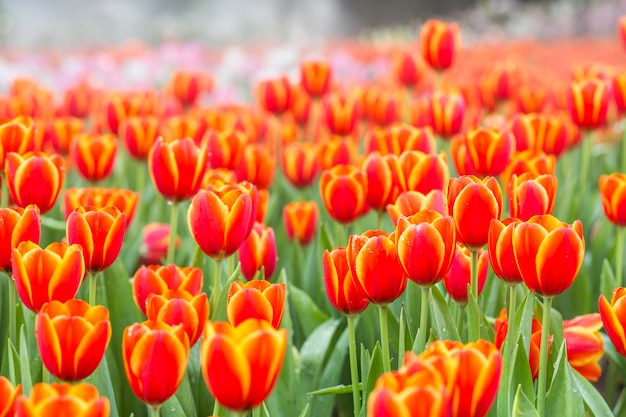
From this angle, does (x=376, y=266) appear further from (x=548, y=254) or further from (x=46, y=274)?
(x=46, y=274)

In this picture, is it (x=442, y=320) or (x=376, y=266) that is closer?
(x=376, y=266)

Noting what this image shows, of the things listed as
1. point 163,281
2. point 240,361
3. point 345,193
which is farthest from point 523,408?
point 345,193

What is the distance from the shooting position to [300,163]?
231 cm

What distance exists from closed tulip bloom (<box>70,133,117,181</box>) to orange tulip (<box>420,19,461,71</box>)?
119cm

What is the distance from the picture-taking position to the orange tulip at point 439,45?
2.81 m

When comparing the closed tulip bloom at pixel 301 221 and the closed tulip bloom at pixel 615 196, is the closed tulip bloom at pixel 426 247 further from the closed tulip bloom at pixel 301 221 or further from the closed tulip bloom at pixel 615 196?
the closed tulip bloom at pixel 301 221

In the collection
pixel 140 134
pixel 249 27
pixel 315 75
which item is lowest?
pixel 140 134

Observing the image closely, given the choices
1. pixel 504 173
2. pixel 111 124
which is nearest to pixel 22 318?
pixel 504 173

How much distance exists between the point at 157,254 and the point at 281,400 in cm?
79

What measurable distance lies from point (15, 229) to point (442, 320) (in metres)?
0.65

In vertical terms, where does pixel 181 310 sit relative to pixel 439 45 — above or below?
below

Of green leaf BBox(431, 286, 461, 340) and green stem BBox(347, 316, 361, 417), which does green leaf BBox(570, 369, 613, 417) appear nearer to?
green leaf BBox(431, 286, 461, 340)

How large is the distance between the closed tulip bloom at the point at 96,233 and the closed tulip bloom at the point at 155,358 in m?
0.31

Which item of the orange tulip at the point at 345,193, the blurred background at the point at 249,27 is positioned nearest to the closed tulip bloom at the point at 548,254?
the orange tulip at the point at 345,193
